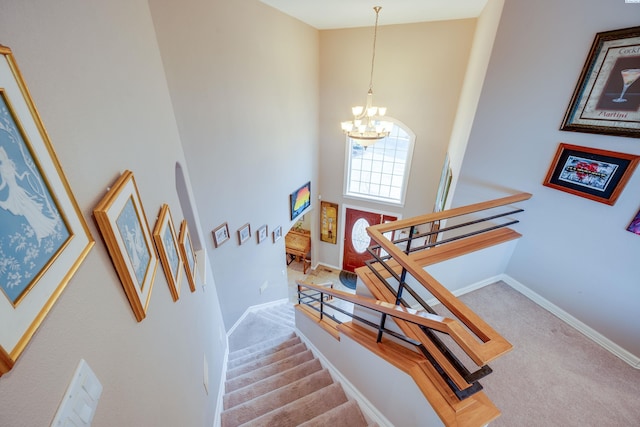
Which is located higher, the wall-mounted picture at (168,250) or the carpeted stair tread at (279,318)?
the wall-mounted picture at (168,250)

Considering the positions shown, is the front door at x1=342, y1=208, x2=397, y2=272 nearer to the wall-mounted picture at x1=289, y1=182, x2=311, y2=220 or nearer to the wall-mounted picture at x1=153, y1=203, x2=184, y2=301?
the wall-mounted picture at x1=289, y1=182, x2=311, y2=220

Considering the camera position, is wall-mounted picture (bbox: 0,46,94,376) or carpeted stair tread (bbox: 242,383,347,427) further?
carpeted stair tread (bbox: 242,383,347,427)

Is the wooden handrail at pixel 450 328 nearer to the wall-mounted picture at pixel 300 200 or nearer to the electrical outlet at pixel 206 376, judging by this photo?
the electrical outlet at pixel 206 376

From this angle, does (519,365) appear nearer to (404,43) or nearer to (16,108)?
(16,108)

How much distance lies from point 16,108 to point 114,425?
0.90m

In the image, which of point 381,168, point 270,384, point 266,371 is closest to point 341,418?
point 270,384

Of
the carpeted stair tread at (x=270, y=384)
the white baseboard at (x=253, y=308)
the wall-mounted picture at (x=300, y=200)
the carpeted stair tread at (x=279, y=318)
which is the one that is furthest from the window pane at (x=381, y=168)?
the carpeted stair tread at (x=270, y=384)

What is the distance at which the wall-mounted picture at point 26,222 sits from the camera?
464mm

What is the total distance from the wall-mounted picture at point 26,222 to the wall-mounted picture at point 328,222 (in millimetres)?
6068

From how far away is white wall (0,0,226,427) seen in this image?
1.90 feet

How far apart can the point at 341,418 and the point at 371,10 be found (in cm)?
495

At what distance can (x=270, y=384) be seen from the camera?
2.58 m

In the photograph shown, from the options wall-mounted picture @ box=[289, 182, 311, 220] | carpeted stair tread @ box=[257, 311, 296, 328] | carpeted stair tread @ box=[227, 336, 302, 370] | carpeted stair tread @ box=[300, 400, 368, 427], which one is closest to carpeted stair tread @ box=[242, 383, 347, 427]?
carpeted stair tread @ box=[300, 400, 368, 427]

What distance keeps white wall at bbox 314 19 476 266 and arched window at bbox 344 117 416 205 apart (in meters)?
0.20
